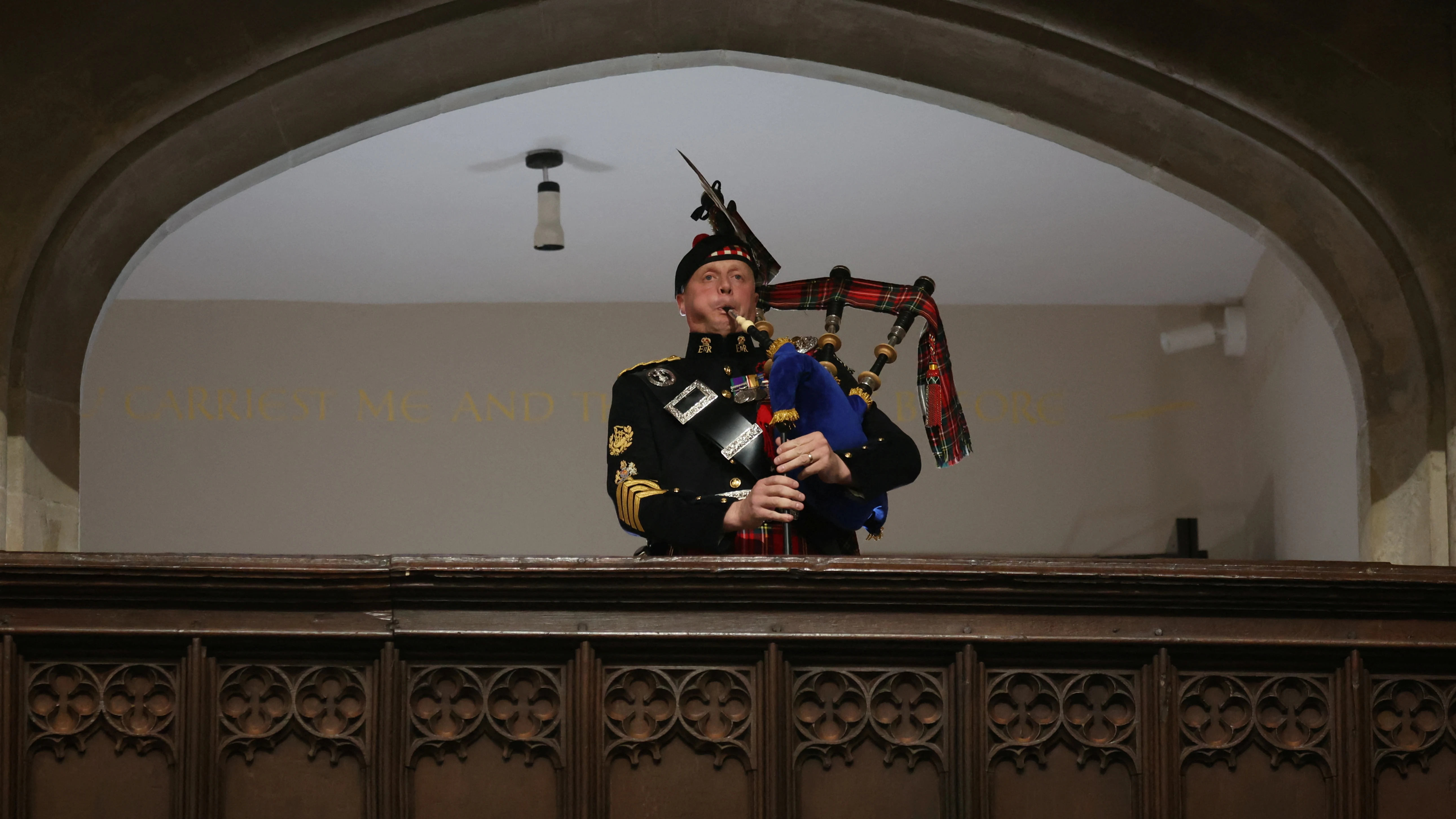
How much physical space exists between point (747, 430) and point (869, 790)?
860 mm

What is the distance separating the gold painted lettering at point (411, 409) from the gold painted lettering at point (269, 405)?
1.98 feet

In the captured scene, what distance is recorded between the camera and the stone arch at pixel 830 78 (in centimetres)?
330

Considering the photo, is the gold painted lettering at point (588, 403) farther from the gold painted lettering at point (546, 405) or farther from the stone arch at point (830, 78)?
the stone arch at point (830, 78)

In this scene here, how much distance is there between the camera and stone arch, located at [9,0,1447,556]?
3.30 meters

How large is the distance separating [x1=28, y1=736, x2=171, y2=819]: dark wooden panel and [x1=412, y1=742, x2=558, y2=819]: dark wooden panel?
1.17ft

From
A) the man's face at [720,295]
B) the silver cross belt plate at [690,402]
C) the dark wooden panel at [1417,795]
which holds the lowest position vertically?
the dark wooden panel at [1417,795]

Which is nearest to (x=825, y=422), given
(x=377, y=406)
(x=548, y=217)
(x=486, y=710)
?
(x=486, y=710)

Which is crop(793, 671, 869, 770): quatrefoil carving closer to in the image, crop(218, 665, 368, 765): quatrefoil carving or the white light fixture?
crop(218, 665, 368, 765): quatrefoil carving

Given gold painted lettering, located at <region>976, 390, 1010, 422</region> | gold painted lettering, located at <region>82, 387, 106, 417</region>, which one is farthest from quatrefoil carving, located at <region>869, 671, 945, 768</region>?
gold painted lettering, located at <region>82, 387, 106, 417</region>

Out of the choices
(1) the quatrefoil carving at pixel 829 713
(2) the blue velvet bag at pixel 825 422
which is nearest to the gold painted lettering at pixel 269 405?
(2) the blue velvet bag at pixel 825 422

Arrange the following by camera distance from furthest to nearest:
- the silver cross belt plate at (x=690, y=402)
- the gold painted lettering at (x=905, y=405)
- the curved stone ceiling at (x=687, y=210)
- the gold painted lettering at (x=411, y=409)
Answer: the gold painted lettering at (x=411, y=409)
the gold painted lettering at (x=905, y=405)
the curved stone ceiling at (x=687, y=210)
the silver cross belt plate at (x=690, y=402)

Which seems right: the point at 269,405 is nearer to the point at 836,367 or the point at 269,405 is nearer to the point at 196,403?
the point at 196,403

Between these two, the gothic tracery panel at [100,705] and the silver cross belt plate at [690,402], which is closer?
the gothic tracery panel at [100,705]

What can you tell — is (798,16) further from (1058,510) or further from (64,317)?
(1058,510)
